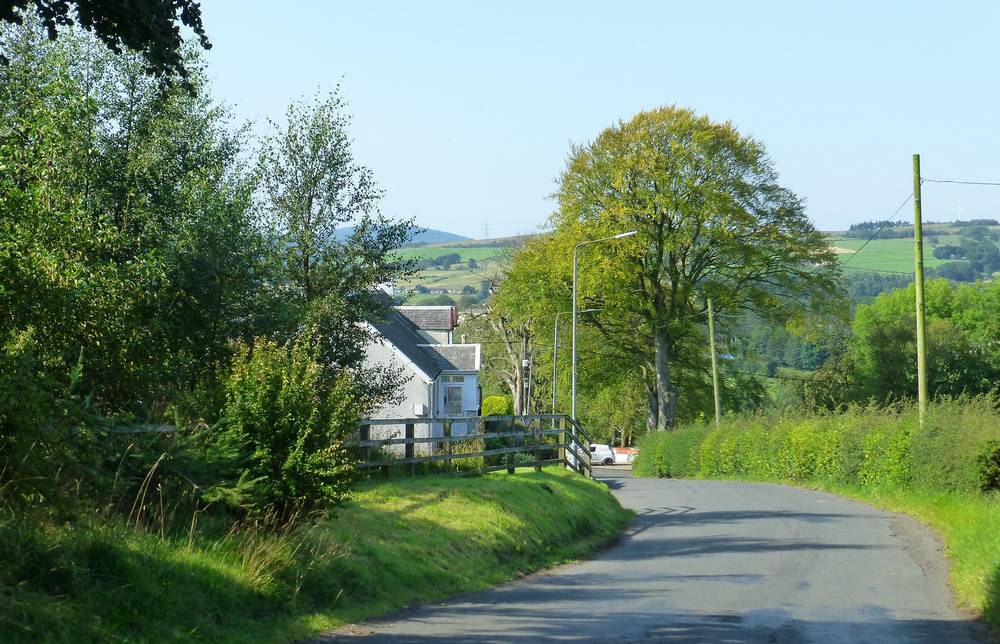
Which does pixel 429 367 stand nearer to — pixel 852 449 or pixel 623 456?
pixel 852 449

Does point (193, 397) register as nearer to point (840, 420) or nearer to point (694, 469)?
point (840, 420)

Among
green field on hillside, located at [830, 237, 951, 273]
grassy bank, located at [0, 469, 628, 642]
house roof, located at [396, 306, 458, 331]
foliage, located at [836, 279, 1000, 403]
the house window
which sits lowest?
grassy bank, located at [0, 469, 628, 642]

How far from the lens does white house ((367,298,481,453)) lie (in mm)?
46719

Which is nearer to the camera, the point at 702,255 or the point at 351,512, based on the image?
the point at 351,512

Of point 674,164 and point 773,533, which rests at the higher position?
point 674,164

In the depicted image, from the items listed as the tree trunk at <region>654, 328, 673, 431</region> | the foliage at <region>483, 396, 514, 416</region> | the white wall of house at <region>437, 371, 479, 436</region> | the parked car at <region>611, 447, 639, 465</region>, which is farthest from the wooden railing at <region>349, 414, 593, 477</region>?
the parked car at <region>611, 447, 639, 465</region>

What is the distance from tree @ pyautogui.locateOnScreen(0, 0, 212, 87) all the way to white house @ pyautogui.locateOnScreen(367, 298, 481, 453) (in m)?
26.1

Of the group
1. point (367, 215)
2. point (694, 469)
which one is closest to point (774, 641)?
point (367, 215)

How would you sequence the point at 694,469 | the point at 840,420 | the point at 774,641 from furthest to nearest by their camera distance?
the point at 694,469 < the point at 840,420 < the point at 774,641

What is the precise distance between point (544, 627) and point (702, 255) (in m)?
41.5

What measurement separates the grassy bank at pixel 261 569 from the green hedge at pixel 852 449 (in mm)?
12777

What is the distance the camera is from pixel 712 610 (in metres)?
13.1

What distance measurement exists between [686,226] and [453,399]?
1691cm

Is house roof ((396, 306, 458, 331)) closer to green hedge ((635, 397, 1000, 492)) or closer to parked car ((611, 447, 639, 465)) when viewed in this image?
green hedge ((635, 397, 1000, 492))
